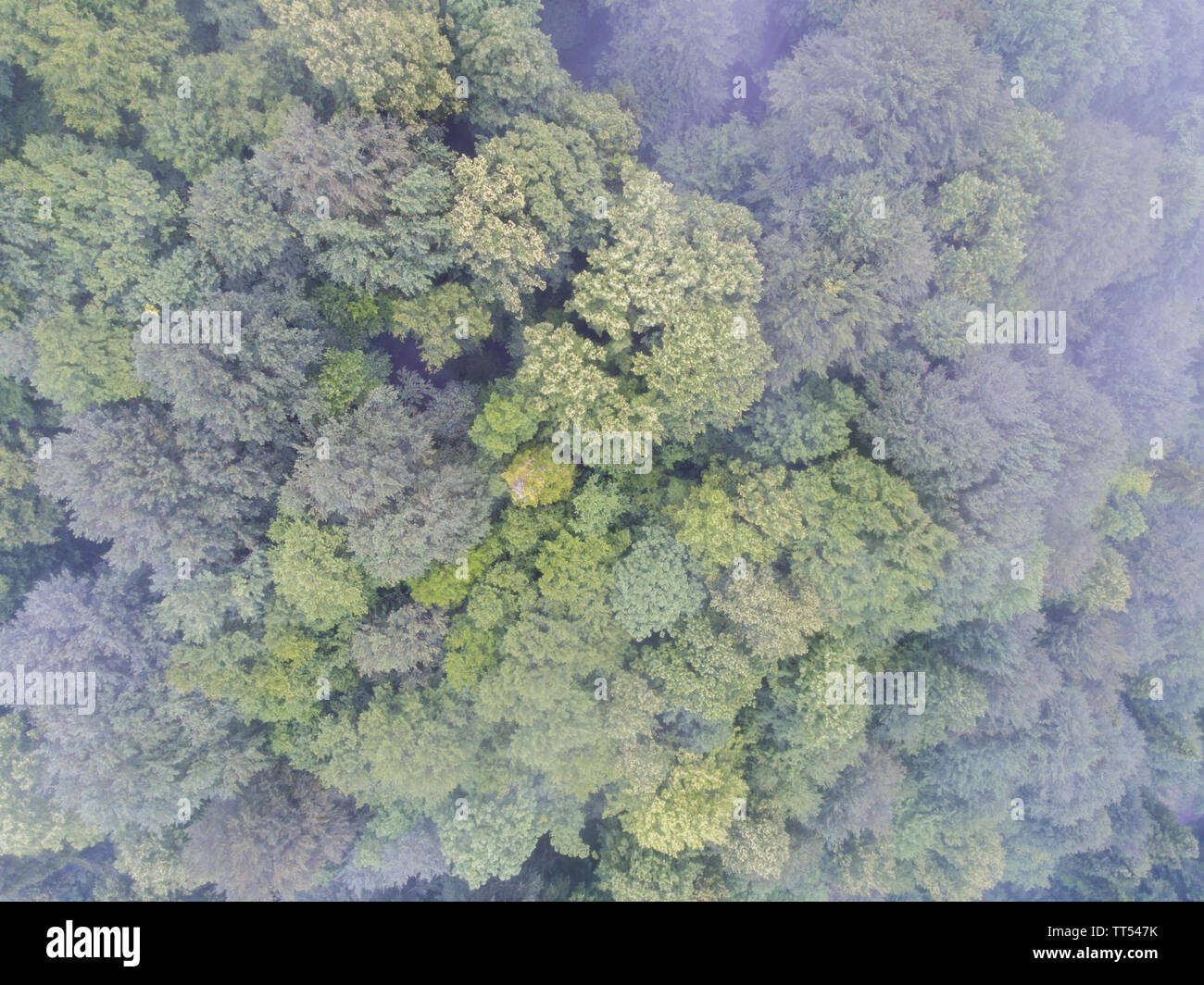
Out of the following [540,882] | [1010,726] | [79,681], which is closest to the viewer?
[79,681]

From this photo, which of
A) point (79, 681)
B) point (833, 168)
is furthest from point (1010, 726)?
point (79, 681)

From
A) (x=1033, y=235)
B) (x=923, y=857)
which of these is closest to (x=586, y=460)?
(x=1033, y=235)

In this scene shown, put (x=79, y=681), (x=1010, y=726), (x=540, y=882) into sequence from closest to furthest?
1. (x=79, y=681)
2. (x=1010, y=726)
3. (x=540, y=882)

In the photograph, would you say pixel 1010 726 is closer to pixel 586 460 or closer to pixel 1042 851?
pixel 1042 851

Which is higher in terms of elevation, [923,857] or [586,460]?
[586,460]

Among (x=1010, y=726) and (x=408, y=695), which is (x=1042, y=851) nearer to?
(x=1010, y=726)

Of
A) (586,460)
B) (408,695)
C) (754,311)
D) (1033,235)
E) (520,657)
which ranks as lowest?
(408,695)

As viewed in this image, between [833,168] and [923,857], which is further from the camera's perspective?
[923,857]
